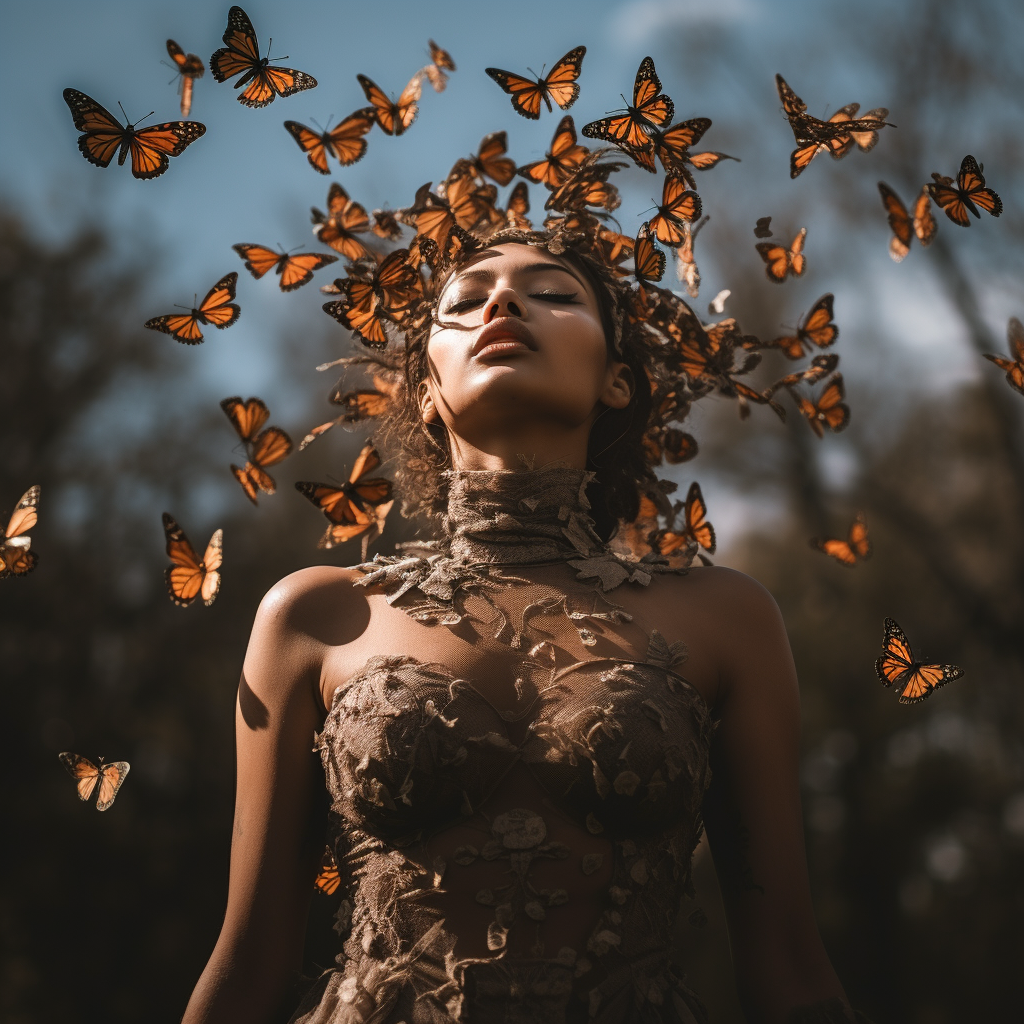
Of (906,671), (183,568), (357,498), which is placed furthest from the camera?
(357,498)

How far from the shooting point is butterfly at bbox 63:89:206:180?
6.91 feet

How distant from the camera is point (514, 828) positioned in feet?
6.02

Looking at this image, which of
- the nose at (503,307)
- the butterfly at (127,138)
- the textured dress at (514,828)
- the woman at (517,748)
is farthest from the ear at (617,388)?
the butterfly at (127,138)

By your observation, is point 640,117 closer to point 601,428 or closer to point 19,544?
point 601,428

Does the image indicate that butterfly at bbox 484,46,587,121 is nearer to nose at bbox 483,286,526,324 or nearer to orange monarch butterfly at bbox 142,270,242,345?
nose at bbox 483,286,526,324

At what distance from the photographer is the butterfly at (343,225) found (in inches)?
115

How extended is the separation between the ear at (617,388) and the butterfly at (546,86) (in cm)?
72

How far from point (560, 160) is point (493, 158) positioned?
0.71 feet

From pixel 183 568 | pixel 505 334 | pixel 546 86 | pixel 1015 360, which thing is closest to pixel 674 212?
pixel 546 86

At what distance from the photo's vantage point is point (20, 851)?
7492 mm

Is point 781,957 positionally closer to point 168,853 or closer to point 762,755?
point 762,755

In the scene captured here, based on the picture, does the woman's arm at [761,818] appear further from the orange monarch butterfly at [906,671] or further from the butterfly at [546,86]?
the butterfly at [546,86]

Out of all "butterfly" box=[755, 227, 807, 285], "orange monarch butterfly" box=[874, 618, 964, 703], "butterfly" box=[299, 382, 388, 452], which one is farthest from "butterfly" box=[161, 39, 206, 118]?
"orange monarch butterfly" box=[874, 618, 964, 703]

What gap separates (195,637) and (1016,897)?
329 inches
